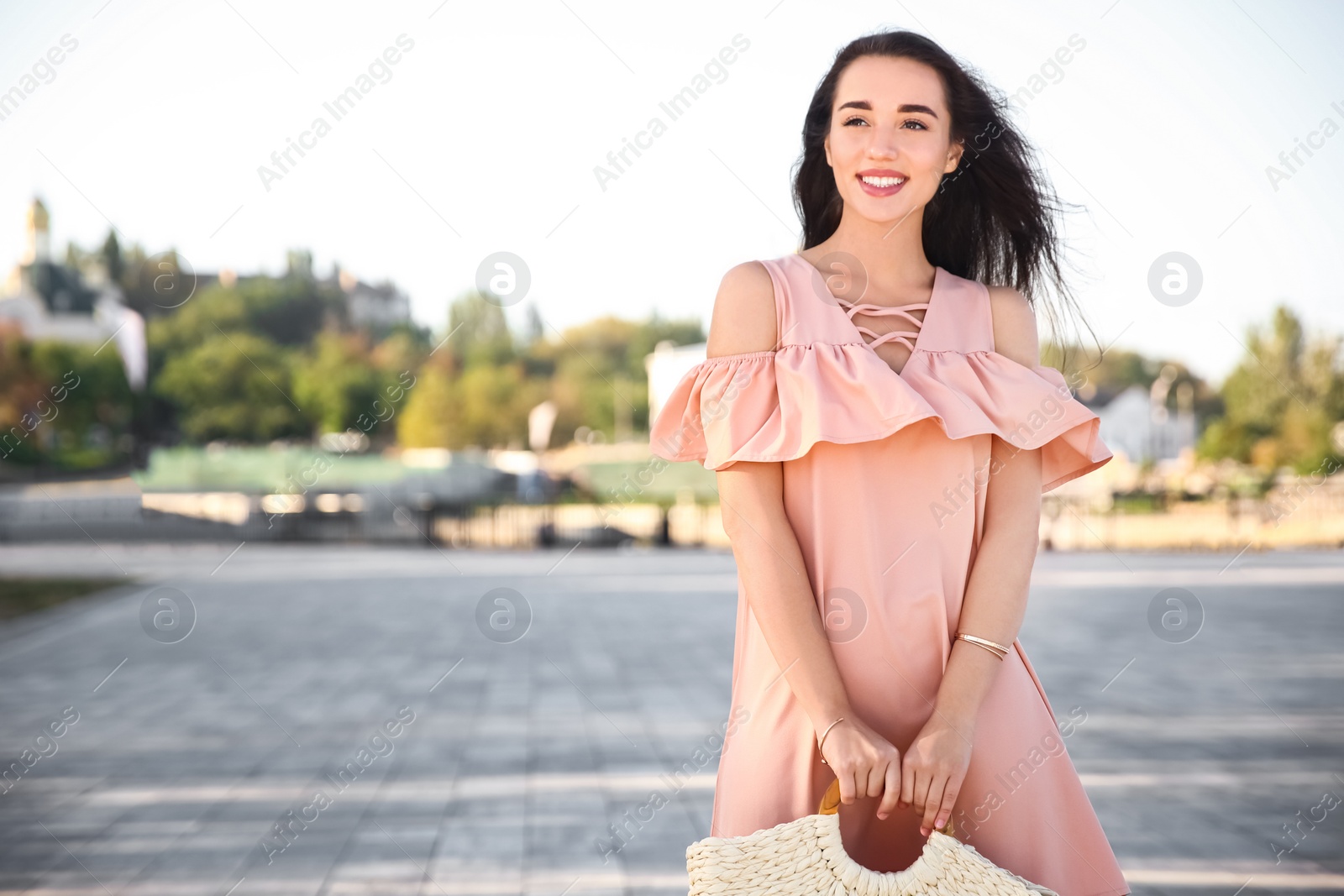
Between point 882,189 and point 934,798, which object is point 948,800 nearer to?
point 934,798

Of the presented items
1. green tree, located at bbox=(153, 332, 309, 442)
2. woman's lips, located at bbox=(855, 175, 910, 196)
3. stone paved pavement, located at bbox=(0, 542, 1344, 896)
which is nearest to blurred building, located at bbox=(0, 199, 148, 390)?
green tree, located at bbox=(153, 332, 309, 442)

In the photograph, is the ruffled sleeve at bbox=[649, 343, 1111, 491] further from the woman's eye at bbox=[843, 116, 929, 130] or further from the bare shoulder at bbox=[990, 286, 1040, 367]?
the woman's eye at bbox=[843, 116, 929, 130]

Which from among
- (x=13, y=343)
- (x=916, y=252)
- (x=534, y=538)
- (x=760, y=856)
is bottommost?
(x=534, y=538)

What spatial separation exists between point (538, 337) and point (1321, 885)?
216 feet

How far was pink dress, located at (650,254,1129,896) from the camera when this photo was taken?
139cm

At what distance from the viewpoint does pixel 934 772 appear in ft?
4.27

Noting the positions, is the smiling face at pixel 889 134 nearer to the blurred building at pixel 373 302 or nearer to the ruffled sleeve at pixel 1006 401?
the ruffled sleeve at pixel 1006 401

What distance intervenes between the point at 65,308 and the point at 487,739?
5812 cm

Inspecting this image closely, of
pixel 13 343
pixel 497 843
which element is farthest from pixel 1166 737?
pixel 13 343

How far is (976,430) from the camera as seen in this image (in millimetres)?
1385

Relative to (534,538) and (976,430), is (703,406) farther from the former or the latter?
(534,538)

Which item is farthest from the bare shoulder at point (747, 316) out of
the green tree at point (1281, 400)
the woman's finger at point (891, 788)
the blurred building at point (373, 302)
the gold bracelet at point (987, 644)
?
the blurred building at point (373, 302)

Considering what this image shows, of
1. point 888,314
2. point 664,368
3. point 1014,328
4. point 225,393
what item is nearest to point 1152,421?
point 664,368

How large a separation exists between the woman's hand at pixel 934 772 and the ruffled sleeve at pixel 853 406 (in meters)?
0.37
